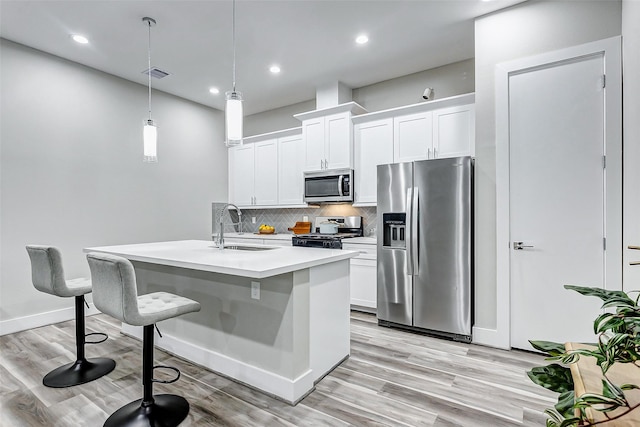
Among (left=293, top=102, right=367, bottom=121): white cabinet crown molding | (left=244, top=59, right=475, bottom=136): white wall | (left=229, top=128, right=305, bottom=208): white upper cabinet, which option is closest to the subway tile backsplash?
(left=229, top=128, right=305, bottom=208): white upper cabinet

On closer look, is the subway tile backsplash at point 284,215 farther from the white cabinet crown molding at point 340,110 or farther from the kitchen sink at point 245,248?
A: the kitchen sink at point 245,248

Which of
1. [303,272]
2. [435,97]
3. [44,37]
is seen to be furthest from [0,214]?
[435,97]

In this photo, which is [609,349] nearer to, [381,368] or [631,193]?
[381,368]

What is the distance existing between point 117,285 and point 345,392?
1.55 metres

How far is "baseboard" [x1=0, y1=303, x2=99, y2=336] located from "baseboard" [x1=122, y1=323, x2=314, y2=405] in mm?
1595

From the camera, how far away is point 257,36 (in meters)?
3.37

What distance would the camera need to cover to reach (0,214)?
3.33 metres

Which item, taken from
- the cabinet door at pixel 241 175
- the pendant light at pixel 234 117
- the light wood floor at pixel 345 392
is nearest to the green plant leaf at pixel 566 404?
the light wood floor at pixel 345 392

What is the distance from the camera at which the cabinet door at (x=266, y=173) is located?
529cm

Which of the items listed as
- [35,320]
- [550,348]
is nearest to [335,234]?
[35,320]

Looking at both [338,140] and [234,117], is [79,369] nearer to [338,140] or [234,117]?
[234,117]

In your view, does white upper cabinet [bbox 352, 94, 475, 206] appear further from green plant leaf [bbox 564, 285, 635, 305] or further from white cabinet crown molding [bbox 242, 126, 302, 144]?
green plant leaf [bbox 564, 285, 635, 305]

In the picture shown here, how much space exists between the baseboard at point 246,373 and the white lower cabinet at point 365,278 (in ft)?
5.72

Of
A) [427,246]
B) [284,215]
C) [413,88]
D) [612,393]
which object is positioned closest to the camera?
[612,393]
